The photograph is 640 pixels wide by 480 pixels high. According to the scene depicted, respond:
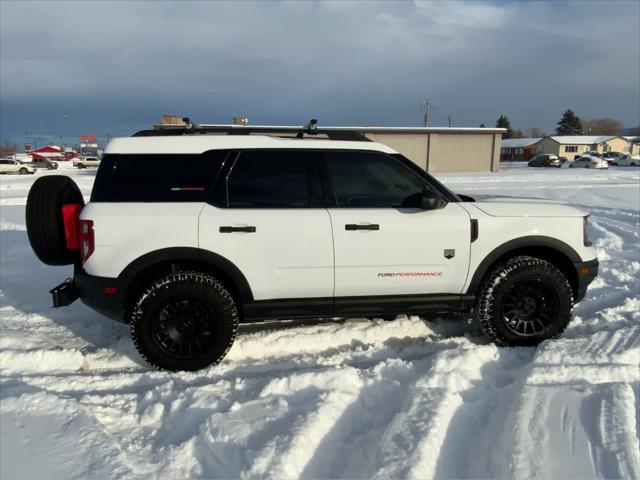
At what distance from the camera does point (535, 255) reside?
439cm

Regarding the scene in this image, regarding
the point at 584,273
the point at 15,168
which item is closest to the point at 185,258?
the point at 584,273

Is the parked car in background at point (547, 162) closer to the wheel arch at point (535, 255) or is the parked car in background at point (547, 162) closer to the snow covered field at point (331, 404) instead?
the snow covered field at point (331, 404)

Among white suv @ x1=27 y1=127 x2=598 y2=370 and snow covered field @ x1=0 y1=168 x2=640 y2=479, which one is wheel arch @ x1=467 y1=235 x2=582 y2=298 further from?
snow covered field @ x1=0 y1=168 x2=640 y2=479

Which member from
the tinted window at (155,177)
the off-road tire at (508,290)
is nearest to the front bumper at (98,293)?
the tinted window at (155,177)

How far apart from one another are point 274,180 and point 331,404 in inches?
71.3

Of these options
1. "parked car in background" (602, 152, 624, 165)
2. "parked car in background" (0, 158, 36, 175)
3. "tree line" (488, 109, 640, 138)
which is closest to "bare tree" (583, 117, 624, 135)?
"tree line" (488, 109, 640, 138)

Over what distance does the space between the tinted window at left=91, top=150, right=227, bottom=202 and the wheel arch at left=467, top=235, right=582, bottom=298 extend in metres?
2.40

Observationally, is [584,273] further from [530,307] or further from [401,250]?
[401,250]

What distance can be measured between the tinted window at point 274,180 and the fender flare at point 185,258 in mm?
449

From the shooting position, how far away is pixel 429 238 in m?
3.97

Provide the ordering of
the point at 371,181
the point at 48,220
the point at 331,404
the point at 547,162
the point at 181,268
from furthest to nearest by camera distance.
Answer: the point at 547,162 → the point at 371,181 → the point at 181,268 → the point at 48,220 → the point at 331,404

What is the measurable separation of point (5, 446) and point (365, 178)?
10.1ft

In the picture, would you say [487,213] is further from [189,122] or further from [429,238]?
[189,122]

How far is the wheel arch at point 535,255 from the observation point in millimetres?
Result: 4129
